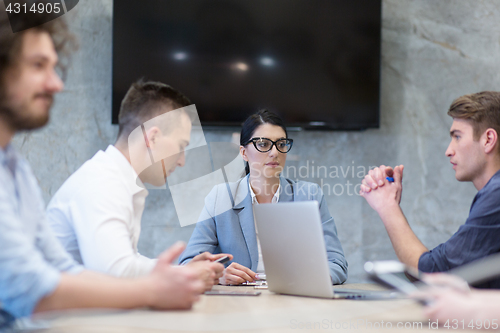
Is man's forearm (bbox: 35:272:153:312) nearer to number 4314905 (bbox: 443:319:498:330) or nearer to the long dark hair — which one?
number 4314905 (bbox: 443:319:498:330)

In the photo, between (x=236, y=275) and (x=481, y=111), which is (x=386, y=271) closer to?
(x=236, y=275)

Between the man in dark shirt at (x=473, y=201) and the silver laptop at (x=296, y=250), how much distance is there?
0.95 feet

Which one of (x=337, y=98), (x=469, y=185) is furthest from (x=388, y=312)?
(x=469, y=185)

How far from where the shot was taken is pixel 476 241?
1361mm

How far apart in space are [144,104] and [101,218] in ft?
1.57

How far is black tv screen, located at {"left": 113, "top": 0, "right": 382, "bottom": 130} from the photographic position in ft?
9.09

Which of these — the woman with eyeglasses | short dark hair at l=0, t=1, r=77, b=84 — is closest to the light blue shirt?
short dark hair at l=0, t=1, r=77, b=84

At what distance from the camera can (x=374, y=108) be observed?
9.45 feet

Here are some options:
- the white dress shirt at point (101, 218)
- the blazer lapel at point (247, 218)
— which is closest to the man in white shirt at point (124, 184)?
the white dress shirt at point (101, 218)

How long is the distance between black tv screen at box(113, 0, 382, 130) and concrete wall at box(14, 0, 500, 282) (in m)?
0.18

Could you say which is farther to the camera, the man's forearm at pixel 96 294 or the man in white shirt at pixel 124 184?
the man in white shirt at pixel 124 184

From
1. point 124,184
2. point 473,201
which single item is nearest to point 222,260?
point 124,184

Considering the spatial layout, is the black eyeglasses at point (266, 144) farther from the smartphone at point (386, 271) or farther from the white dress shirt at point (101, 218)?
the smartphone at point (386, 271)

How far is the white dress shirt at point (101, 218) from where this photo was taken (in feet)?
3.54
